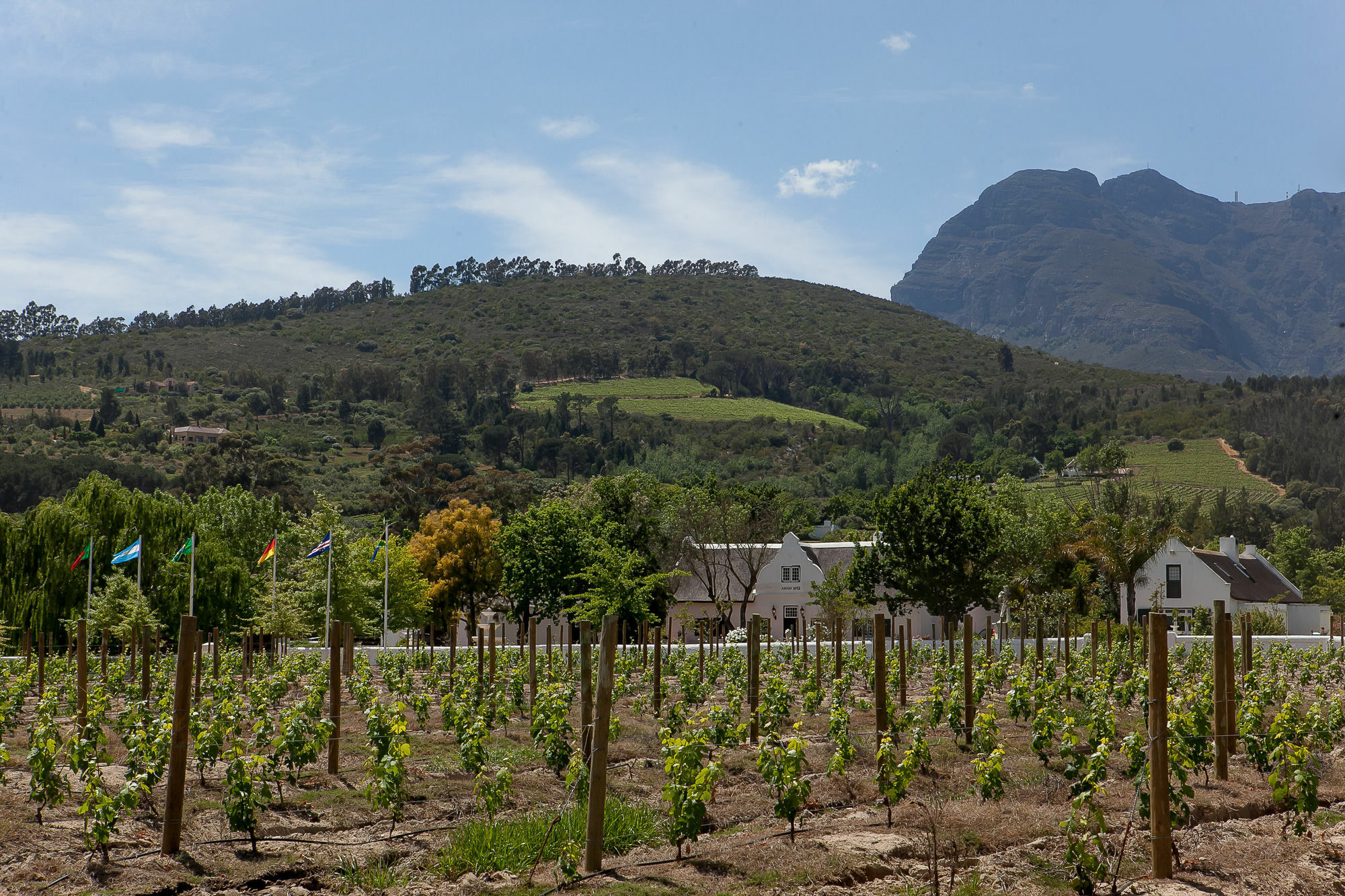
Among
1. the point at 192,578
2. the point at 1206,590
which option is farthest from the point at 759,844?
the point at 1206,590

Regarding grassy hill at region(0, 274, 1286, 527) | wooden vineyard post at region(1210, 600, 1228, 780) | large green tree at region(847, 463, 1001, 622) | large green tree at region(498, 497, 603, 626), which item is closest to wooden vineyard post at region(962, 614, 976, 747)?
wooden vineyard post at region(1210, 600, 1228, 780)

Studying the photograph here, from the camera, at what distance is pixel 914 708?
52.6 feet

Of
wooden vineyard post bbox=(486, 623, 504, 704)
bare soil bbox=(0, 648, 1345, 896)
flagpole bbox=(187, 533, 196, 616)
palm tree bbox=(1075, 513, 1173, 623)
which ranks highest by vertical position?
palm tree bbox=(1075, 513, 1173, 623)

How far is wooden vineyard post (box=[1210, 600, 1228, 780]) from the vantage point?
12469 millimetres

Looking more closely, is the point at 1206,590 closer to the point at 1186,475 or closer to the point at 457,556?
the point at 457,556

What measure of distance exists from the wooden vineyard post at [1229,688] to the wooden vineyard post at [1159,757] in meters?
2.34

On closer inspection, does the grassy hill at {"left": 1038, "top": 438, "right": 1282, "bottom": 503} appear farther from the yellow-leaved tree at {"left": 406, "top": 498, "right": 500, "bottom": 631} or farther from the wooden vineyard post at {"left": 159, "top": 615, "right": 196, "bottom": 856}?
the wooden vineyard post at {"left": 159, "top": 615, "right": 196, "bottom": 856}

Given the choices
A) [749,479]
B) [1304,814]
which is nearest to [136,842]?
[1304,814]

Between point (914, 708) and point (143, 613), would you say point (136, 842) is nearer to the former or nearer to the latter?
point (914, 708)

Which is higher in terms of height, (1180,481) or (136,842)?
(1180,481)

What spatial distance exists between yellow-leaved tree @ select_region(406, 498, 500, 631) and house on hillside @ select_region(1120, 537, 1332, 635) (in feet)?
103

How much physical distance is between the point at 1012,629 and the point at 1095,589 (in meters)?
4.51

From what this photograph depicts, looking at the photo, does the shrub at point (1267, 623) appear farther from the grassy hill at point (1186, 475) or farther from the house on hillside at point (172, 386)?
the house on hillside at point (172, 386)

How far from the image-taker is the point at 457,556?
52.6 meters
